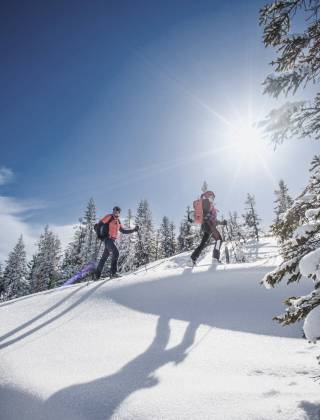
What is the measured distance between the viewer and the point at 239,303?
18.7 ft

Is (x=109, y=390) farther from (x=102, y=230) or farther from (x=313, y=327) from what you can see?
(x=102, y=230)

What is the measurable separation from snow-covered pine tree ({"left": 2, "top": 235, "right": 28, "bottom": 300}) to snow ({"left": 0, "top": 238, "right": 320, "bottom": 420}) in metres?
49.3

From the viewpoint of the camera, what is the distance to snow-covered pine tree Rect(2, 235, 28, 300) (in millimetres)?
49250

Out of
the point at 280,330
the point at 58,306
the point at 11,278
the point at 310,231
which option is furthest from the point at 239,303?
the point at 11,278

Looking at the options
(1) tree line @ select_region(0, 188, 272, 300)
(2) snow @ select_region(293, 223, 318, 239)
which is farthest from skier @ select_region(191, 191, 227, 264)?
(1) tree line @ select_region(0, 188, 272, 300)

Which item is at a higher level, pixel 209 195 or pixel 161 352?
pixel 209 195

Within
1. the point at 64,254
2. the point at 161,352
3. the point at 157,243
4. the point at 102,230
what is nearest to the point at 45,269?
the point at 64,254

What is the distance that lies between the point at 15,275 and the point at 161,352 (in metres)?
54.4

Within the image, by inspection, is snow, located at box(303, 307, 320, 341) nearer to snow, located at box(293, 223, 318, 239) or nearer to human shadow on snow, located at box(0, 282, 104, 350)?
snow, located at box(293, 223, 318, 239)

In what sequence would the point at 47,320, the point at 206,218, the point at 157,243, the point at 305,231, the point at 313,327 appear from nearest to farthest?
the point at 313,327 → the point at 305,231 → the point at 47,320 → the point at 206,218 → the point at 157,243

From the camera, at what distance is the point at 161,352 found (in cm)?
394

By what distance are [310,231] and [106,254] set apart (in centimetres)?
800

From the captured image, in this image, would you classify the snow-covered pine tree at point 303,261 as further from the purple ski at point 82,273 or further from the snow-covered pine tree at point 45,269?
the snow-covered pine tree at point 45,269

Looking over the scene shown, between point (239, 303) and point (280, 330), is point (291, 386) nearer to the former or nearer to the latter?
point (280, 330)
